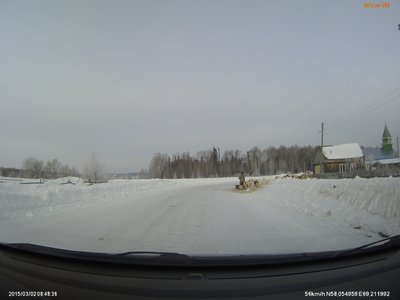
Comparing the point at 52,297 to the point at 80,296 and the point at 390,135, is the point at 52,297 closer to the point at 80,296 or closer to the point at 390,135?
the point at 80,296

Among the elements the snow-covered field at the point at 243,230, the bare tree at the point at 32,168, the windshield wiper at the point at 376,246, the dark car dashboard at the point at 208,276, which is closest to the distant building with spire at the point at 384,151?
the snow-covered field at the point at 243,230

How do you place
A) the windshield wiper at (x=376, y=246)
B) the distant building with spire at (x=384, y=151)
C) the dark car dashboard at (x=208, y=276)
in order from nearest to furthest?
1. the dark car dashboard at (x=208, y=276)
2. the windshield wiper at (x=376, y=246)
3. the distant building with spire at (x=384, y=151)

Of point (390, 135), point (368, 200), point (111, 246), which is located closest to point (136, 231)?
point (111, 246)

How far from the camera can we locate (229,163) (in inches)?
4599

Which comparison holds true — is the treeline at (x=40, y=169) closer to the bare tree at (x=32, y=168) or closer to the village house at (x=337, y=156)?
the bare tree at (x=32, y=168)

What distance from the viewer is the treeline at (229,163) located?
109 metres

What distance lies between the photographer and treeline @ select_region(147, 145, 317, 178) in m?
109

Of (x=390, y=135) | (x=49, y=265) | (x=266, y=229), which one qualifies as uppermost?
(x=390, y=135)

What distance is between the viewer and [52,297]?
3.01 m

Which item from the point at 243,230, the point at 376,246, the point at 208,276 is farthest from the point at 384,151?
the point at 208,276

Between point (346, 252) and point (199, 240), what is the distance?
11.6 feet

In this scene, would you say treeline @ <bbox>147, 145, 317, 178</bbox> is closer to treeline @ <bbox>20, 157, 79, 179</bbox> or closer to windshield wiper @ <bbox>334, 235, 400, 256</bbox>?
treeline @ <bbox>20, 157, 79, 179</bbox>

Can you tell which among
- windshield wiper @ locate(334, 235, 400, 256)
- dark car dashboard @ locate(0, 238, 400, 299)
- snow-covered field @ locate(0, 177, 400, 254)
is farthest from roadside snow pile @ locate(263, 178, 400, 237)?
dark car dashboard @ locate(0, 238, 400, 299)

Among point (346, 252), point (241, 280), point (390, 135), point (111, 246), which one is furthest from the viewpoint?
point (390, 135)
